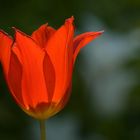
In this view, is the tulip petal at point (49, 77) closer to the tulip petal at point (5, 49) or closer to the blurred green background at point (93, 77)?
the tulip petal at point (5, 49)

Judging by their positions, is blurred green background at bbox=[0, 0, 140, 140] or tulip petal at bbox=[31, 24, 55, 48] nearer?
tulip petal at bbox=[31, 24, 55, 48]

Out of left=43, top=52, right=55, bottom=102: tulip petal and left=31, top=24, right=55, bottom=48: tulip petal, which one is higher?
left=31, top=24, right=55, bottom=48: tulip petal

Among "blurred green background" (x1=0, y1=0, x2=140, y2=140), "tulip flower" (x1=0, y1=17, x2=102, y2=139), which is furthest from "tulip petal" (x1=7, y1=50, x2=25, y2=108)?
"blurred green background" (x1=0, y1=0, x2=140, y2=140)

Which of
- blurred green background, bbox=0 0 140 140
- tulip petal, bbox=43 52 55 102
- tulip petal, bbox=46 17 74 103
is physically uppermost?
tulip petal, bbox=46 17 74 103

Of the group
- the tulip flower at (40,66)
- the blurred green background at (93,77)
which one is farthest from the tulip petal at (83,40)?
the blurred green background at (93,77)

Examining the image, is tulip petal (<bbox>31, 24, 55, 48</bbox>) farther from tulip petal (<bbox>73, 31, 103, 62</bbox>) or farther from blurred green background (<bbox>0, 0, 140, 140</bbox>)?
blurred green background (<bbox>0, 0, 140, 140</bbox>)

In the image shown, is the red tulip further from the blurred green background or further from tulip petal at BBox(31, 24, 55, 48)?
the blurred green background

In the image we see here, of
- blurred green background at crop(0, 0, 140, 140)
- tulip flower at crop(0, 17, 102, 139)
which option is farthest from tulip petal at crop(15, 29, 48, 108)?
blurred green background at crop(0, 0, 140, 140)
